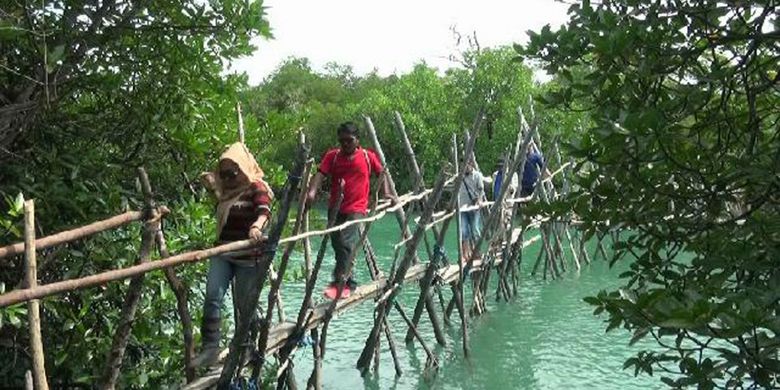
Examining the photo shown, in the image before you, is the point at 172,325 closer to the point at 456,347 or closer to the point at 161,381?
the point at 161,381

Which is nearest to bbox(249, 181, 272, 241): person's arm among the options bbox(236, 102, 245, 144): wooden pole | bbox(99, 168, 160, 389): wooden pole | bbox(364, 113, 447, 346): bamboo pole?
bbox(236, 102, 245, 144): wooden pole

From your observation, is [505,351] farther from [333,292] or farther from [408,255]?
[333,292]

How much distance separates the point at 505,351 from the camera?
9.16 meters

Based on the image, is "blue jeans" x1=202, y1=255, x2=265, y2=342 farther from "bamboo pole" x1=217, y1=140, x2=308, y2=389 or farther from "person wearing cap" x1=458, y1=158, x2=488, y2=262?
"person wearing cap" x1=458, y1=158, x2=488, y2=262

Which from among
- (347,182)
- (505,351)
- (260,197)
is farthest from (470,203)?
(260,197)

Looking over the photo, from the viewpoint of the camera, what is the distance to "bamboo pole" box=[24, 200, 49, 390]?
2.50 meters

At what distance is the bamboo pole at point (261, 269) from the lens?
3.83 meters

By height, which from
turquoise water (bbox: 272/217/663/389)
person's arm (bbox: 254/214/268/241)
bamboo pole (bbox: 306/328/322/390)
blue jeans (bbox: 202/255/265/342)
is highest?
person's arm (bbox: 254/214/268/241)

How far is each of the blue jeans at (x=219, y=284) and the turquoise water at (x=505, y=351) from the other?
3.27 meters

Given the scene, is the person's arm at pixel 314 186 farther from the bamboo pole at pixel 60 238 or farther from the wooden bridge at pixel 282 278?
the bamboo pole at pixel 60 238

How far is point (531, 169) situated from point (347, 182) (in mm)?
6796

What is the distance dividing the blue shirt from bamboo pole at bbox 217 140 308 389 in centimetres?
835

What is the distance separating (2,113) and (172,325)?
5.17 feet

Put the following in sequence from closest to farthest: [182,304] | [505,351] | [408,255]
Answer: [182,304] → [408,255] → [505,351]
